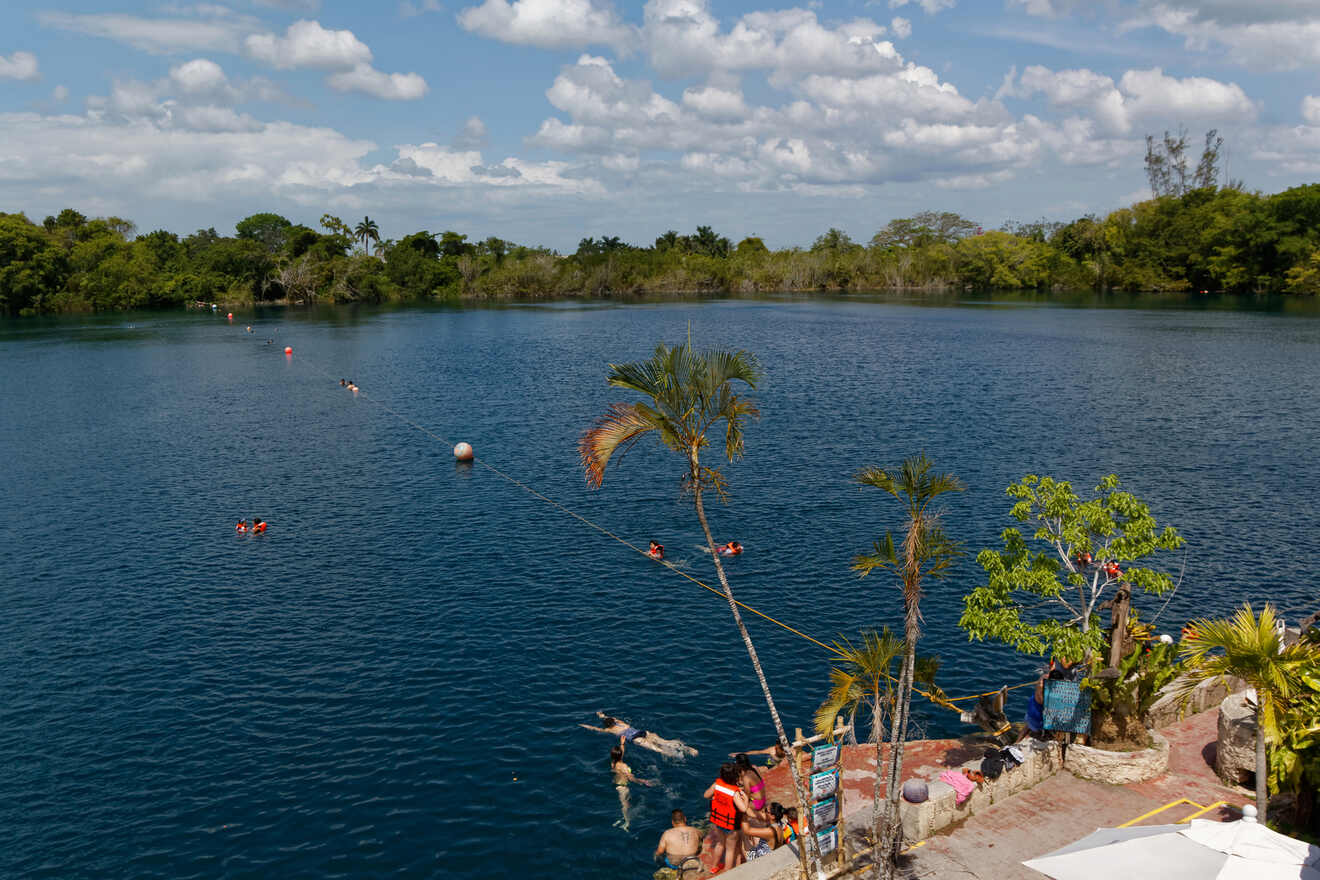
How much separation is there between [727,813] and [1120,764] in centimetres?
856

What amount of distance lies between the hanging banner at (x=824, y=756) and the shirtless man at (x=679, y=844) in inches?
164

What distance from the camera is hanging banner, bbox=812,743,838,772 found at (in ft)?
55.2

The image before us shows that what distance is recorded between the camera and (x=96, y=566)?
3862 centimetres

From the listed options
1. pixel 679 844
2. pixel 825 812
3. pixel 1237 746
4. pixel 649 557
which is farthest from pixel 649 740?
pixel 649 557

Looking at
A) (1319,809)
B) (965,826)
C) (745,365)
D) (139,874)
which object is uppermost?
(745,365)

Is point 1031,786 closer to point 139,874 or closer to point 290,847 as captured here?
point 290,847

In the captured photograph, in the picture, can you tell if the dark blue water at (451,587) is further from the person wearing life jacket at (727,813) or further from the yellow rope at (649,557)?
the person wearing life jacket at (727,813)

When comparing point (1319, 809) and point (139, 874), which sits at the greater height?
point (1319, 809)

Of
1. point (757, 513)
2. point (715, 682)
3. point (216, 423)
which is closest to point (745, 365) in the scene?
point (715, 682)

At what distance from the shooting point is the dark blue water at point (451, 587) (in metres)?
22.8

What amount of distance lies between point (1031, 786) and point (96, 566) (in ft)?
122

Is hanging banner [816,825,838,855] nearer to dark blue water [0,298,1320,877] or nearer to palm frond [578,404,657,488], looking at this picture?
dark blue water [0,298,1320,877]

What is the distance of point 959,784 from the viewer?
1930cm

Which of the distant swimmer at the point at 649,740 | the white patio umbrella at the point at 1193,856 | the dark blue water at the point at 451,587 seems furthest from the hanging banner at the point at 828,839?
the distant swimmer at the point at 649,740
